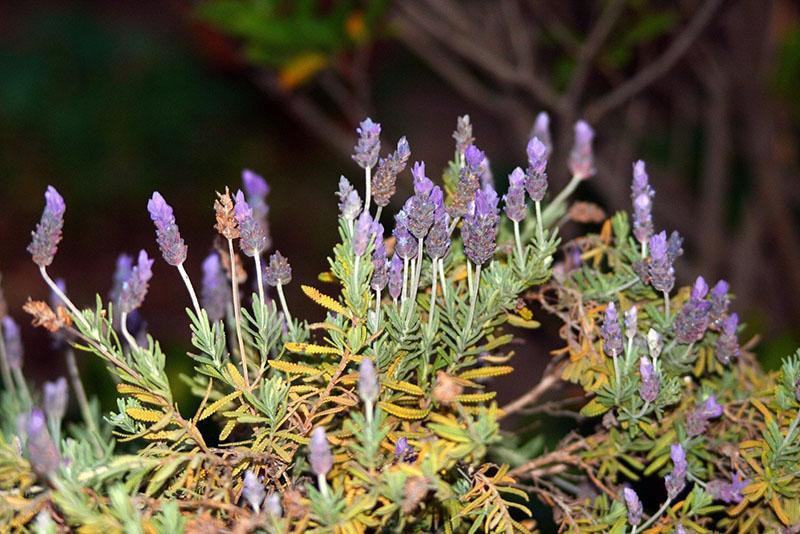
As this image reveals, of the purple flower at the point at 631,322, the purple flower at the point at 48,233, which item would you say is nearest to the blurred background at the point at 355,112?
the purple flower at the point at 48,233

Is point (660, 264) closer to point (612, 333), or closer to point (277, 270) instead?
point (612, 333)

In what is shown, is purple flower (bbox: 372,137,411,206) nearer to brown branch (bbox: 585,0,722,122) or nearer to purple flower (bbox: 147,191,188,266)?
purple flower (bbox: 147,191,188,266)

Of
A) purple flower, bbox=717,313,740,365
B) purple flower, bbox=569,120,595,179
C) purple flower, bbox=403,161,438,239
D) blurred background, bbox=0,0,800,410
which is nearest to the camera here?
purple flower, bbox=403,161,438,239

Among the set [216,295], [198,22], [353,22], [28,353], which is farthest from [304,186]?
[216,295]

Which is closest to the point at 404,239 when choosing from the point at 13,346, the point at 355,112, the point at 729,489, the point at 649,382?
the point at 649,382

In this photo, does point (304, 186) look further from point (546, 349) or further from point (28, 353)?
point (546, 349)

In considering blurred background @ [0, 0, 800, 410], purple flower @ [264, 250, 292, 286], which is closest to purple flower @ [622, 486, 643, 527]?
purple flower @ [264, 250, 292, 286]
